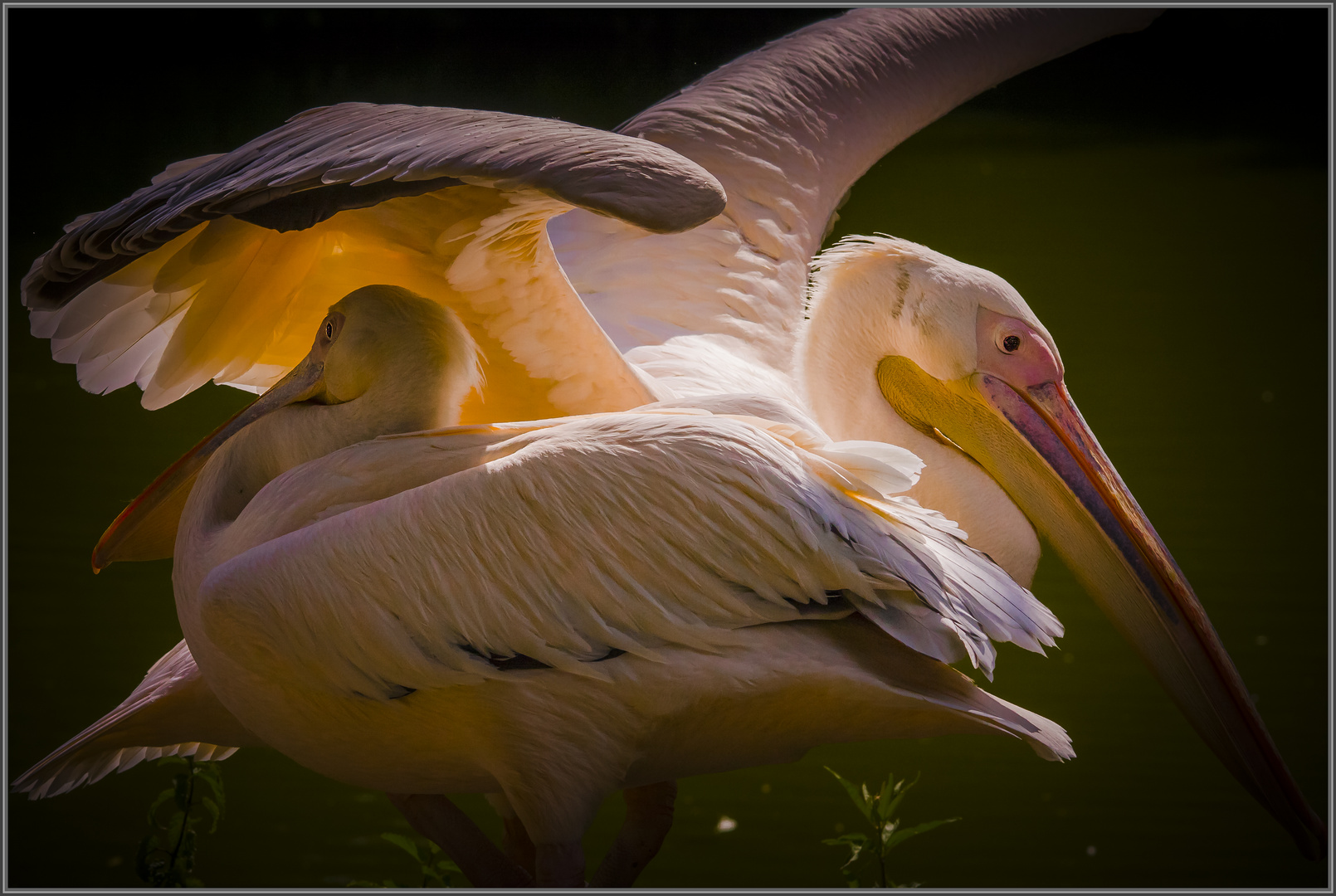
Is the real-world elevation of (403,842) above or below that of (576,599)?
below

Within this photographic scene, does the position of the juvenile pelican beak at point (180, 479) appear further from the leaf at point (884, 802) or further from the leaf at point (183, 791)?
the leaf at point (884, 802)

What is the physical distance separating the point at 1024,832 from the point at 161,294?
2.22 m

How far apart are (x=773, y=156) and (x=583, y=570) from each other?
4.97 ft

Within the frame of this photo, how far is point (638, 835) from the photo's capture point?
1920 mm

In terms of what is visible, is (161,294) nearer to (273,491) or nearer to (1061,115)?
(273,491)

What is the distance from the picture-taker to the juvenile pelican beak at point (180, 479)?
1.76m

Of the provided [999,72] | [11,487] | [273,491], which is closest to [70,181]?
[11,487]

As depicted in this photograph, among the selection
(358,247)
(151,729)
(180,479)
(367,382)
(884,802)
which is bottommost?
(884,802)

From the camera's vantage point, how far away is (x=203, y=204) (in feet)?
4.85

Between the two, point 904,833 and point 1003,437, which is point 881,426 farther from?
point 904,833

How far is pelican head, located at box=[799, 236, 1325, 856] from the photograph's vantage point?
6.59ft

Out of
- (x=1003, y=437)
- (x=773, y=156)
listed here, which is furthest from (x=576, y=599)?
(x=773, y=156)

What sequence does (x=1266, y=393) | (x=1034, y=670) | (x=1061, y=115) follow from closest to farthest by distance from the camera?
(x=1034, y=670) < (x=1266, y=393) < (x=1061, y=115)

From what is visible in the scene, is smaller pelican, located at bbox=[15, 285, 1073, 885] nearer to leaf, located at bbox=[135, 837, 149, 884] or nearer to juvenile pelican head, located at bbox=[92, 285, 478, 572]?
juvenile pelican head, located at bbox=[92, 285, 478, 572]
